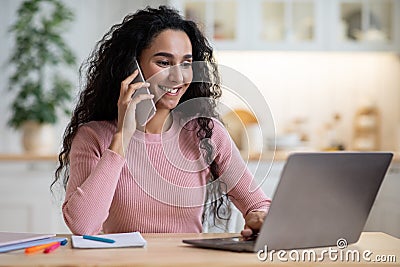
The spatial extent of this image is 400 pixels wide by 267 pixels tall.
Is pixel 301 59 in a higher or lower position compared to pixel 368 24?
lower

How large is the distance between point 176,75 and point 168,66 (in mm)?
72

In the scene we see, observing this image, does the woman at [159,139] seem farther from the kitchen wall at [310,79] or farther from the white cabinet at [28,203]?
the kitchen wall at [310,79]

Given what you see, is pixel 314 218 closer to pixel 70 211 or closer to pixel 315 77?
pixel 70 211

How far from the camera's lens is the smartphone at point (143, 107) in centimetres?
208

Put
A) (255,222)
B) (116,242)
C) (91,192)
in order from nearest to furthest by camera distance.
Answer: (116,242) → (255,222) → (91,192)

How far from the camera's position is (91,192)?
198 centimetres

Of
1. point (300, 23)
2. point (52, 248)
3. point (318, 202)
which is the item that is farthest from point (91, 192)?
point (300, 23)

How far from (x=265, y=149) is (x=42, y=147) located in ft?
4.17

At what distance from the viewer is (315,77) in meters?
4.62

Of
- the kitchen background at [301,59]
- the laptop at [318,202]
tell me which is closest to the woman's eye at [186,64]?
the laptop at [318,202]

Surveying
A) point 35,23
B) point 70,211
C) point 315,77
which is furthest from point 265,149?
point 70,211

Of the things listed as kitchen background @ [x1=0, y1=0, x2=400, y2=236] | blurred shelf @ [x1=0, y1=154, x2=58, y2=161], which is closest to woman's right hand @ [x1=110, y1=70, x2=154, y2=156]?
blurred shelf @ [x1=0, y1=154, x2=58, y2=161]

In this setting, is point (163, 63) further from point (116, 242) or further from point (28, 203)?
point (28, 203)

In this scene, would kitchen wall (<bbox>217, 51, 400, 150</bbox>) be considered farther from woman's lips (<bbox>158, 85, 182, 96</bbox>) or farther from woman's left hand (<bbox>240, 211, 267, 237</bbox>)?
woman's left hand (<bbox>240, 211, 267, 237</bbox>)
